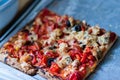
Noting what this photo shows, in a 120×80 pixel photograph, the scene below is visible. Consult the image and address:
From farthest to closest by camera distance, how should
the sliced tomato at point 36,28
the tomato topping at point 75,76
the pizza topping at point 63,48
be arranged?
1. the sliced tomato at point 36,28
2. the pizza topping at point 63,48
3. the tomato topping at point 75,76

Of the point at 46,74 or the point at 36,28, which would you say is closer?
the point at 46,74

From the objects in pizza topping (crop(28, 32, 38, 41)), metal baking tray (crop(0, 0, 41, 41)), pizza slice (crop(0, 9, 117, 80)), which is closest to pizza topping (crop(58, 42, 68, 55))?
pizza slice (crop(0, 9, 117, 80))

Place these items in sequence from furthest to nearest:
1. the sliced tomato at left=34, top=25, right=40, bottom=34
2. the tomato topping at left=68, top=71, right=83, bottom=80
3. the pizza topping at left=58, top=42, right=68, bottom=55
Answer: the sliced tomato at left=34, top=25, right=40, bottom=34, the pizza topping at left=58, top=42, right=68, bottom=55, the tomato topping at left=68, top=71, right=83, bottom=80

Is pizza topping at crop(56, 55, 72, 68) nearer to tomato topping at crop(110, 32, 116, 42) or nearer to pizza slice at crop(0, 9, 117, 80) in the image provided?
pizza slice at crop(0, 9, 117, 80)

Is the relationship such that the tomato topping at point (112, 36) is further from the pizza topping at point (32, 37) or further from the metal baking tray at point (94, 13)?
the pizza topping at point (32, 37)

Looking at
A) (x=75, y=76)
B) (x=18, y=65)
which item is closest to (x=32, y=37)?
(x=18, y=65)

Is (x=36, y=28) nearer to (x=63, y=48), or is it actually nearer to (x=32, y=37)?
(x=32, y=37)

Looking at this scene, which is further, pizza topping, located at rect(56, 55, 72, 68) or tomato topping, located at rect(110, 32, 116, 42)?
tomato topping, located at rect(110, 32, 116, 42)

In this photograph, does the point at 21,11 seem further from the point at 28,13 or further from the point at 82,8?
the point at 82,8

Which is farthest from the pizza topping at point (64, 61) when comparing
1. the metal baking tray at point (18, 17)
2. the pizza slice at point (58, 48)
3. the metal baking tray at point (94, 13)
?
the metal baking tray at point (18, 17)
